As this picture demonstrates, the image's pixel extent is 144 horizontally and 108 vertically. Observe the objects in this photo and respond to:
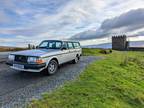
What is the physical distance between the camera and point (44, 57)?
757 cm

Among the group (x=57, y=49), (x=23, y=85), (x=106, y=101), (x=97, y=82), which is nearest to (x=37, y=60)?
(x=23, y=85)

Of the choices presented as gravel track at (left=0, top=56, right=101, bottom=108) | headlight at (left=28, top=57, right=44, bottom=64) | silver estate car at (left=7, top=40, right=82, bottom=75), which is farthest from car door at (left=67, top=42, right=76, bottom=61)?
headlight at (left=28, top=57, right=44, bottom=64)

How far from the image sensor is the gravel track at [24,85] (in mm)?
5254

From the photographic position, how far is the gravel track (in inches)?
207

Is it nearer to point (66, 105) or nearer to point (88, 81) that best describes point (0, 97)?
point (66, 105)

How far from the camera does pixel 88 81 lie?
752 cm

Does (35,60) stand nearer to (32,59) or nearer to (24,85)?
(32,59)

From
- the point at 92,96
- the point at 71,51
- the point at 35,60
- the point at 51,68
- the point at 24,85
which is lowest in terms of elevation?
the point at 92,96

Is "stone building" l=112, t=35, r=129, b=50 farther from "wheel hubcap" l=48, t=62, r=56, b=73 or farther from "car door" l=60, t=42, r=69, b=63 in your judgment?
"wheel hubcap" l=48, t=62, r=56, b=73

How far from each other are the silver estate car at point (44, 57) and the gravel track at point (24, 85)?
0.50 meters

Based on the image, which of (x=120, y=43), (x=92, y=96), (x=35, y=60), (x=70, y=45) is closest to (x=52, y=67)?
(x=35, y=60)

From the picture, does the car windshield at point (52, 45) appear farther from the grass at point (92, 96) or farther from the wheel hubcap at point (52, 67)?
the grass at point (92, 96)

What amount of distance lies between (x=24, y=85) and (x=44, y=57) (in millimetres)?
1496

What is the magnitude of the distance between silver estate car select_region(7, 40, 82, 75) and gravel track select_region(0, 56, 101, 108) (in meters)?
0.50
